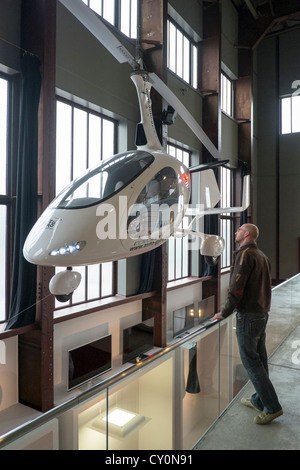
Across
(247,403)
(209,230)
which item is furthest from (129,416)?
(209,230)

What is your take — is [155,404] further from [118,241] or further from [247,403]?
[118,241]

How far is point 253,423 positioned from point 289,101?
42.2ft

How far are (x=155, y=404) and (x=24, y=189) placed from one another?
3.20 m

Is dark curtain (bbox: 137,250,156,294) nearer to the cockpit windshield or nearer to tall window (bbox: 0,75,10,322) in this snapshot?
tall window (bbox: 0,75,10,322)

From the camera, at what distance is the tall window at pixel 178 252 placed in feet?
28.3

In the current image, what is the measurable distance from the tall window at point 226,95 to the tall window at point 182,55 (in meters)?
1.84

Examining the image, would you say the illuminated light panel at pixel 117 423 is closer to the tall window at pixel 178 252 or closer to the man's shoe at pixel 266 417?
the man's shoe at pixel 266 417

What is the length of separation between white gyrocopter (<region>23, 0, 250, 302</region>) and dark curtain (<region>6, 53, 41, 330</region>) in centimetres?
208

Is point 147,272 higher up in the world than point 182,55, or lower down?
lower down

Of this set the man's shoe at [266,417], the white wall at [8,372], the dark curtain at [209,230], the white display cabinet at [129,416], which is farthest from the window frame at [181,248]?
the white display cabinet at [129,416]

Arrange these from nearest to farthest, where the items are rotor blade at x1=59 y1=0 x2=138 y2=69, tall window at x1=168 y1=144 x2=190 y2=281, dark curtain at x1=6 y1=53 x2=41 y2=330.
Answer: rotor blade at x1=59 y1=0 x2=138 y2=69 < dark curtain at x1=6 y1=53 x2=41 y2=330 < tall window at x1=168 y1=144 x2=190 y2=281

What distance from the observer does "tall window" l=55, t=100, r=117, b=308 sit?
5.51 m

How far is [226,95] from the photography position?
37.0ft

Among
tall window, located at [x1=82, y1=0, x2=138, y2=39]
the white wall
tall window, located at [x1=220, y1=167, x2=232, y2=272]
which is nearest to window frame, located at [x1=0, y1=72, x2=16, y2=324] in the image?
the white wall
